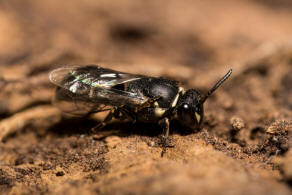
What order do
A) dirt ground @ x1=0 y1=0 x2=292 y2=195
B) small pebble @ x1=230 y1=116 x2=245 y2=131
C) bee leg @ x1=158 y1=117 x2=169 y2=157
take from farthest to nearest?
small pebble @ x1=230 y1=116 x2=245 y2=131
bee leg @ x1=158 y1=117 x2=169 y2=157
dirt ground @ x1=0 y1=0 x2=292 y2=195

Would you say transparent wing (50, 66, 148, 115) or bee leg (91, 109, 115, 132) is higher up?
transparent wing (50, 66, 148, 115)

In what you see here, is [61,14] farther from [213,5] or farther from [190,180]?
[190,180]

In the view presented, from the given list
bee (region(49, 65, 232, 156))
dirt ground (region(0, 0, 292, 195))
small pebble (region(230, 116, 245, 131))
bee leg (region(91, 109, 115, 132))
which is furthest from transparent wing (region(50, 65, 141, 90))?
small pebble (region(230, 116, 245, 131))

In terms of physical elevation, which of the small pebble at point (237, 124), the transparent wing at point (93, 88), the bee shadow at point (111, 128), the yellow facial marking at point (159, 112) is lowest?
the bee shadow at point (111, 128)

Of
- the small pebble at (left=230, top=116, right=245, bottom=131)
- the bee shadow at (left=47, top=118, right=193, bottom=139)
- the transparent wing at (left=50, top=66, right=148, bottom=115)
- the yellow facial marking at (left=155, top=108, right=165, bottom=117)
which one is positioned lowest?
the bee shadow at (left=47, top=118, right=193, bottom=139)

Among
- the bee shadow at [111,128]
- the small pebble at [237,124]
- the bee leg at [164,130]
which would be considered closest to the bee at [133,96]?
the bee leg at [164,130]

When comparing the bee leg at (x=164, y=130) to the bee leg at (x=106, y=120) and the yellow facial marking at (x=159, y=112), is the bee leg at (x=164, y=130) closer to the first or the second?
the yellow facial marking at (x=159, y=112)

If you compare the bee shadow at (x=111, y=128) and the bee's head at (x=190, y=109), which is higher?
the bee's head at (x=190, y=109)

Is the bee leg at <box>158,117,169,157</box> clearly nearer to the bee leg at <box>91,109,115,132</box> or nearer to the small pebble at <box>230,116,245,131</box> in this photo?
the bee leg at <box>91,109,115,132</box>
